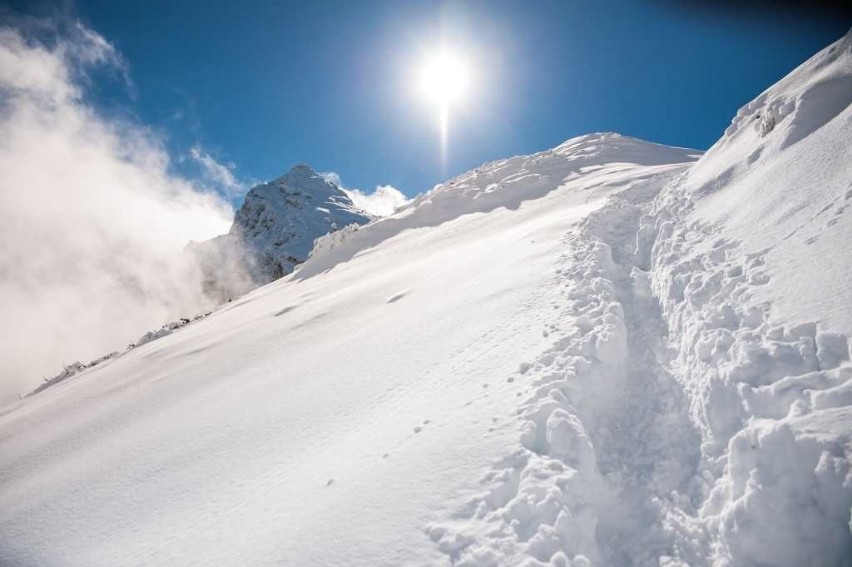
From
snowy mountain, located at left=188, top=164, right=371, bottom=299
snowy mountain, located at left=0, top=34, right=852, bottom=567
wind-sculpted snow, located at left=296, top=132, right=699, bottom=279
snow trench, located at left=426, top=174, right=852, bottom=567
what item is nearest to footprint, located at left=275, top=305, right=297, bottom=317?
snowy mountain, located at left=0, top=34, right=852, bottom=567

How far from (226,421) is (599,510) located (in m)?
5.20

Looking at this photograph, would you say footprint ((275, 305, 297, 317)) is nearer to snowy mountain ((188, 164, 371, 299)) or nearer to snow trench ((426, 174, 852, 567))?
snow trench ((426, 174, 852, 567))

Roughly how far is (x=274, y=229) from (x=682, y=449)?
15086cm

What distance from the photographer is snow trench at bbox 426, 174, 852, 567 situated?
279cm

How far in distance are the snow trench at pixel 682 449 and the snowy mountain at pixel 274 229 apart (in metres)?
113

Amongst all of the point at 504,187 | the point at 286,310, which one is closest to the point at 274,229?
the point at 504,187

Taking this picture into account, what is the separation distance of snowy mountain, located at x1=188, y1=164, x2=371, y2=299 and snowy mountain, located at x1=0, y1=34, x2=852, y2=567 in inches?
4280

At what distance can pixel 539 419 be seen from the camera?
4309 millimetres

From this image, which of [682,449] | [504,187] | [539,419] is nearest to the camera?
[682,449]

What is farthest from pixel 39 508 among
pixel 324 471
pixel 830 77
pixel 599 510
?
pixel 830 77

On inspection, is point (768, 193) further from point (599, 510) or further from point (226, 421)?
point (226, 421)

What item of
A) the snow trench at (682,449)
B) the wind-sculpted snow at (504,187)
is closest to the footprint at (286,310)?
the wind-sculpted snow at (504,187)

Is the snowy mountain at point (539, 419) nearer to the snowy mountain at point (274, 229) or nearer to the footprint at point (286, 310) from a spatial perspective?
the footprint at point (286, 310)

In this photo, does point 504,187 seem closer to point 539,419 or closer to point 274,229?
point 539,419
